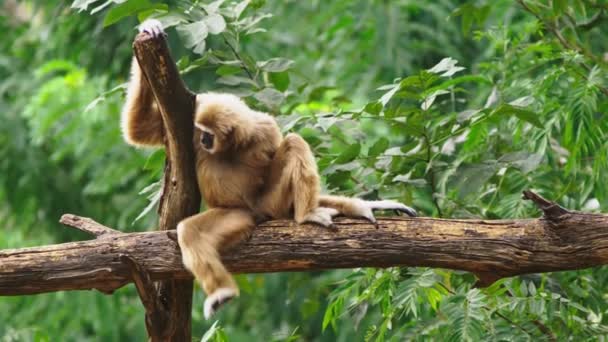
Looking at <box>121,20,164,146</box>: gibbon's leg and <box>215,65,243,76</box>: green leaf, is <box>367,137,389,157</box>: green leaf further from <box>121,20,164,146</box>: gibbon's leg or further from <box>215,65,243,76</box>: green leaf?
<box>121,20,164,146</box>: gibbon's leg

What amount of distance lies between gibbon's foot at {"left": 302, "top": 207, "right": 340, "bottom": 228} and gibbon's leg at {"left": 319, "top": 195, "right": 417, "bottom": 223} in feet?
0.38

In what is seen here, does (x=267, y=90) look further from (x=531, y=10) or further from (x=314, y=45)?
(x=314, y=45)

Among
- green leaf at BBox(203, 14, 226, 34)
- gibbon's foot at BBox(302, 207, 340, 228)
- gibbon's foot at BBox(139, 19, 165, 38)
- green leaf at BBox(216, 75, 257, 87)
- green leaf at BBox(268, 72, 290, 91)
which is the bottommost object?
gibbon's foot at BBox(302, 207, 340, 228)

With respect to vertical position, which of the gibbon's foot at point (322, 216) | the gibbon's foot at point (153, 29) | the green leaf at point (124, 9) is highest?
the gibbon's foot at point (153, 29)

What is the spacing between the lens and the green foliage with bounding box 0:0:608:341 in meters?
5.62

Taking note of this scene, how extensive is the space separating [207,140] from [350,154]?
99 cm

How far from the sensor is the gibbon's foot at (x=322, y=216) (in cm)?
498

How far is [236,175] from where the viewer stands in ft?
17.9

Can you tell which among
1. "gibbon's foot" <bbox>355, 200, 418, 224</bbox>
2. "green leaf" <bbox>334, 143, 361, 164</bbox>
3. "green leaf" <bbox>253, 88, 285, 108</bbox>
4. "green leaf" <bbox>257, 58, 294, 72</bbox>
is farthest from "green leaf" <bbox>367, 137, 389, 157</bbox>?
"green leaf" <bbox>257, 58, 294, 72</bbox>

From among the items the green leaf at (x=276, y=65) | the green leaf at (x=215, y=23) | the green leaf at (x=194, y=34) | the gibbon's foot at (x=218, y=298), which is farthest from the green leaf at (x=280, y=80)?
the gibbon's foot at (x=218, y=298)

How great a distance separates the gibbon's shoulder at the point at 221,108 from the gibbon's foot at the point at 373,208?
2.70 ft

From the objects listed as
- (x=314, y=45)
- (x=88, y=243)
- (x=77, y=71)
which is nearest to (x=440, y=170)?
(x=88, y=243)

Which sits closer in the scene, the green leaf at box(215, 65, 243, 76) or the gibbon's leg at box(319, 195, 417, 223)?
the gibbon's leg at box(319, 195, 417, 223)

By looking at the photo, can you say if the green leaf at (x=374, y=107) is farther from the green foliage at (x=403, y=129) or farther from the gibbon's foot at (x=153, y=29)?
the gibbon's foot at (x=153, y=29)
